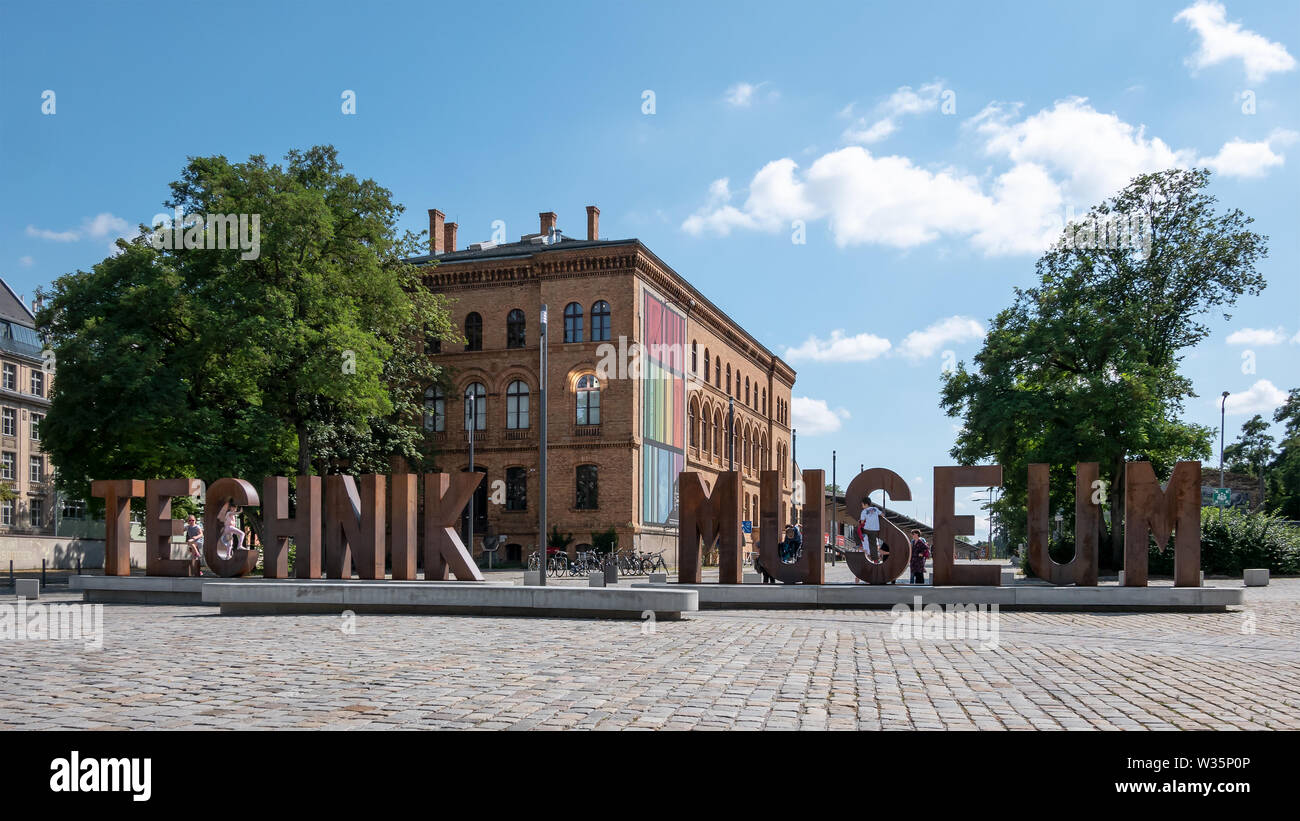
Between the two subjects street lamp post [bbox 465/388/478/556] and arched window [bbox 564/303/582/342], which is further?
arched window [bbox 564/303/582/342]

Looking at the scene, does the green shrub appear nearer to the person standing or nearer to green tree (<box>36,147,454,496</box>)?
green tree (<box>36,147,454,496</box>)

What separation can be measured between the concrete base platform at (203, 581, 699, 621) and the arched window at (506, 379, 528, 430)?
3209 cm

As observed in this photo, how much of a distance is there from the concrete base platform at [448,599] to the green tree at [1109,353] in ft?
76.7

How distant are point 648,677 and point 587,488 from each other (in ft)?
132

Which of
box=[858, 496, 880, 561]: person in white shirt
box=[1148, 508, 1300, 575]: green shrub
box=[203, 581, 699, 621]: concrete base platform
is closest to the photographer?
box=[203, 581, 699, 621]: concrete base platform

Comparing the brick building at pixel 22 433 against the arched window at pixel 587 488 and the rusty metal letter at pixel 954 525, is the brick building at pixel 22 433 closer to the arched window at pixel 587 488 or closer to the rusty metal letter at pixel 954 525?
the arched window at pixel 587 488

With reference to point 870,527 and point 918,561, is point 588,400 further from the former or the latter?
point 870,527

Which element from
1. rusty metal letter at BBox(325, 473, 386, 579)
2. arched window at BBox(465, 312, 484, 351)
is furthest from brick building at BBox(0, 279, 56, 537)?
rusty metal letter at BBox(325, 473, 386, 579)

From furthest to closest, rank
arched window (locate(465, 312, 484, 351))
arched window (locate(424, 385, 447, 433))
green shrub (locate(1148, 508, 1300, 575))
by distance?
arched window (locate(424, 385, 447, 433)), arched window (locate(465, 312, 484, 351)), green shrub (locate(1148, 508, 1300, 575))

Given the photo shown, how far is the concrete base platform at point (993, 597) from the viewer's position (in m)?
18.6

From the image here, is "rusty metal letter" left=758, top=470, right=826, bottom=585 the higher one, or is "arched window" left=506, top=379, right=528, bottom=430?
"arched window" left=506, top=379, right=528, bottom=430

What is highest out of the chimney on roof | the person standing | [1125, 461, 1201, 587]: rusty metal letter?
the chimney on roof

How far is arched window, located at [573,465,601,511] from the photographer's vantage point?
48.9 metres
